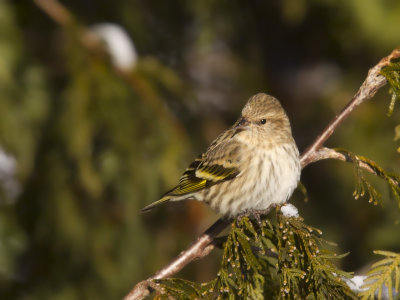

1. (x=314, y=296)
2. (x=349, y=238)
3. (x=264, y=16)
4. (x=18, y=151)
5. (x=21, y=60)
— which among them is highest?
(x=264, y=16)

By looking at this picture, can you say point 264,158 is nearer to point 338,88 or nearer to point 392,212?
point 392,212

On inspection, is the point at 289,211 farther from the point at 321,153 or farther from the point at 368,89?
the point at 368,89

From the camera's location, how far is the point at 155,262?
475 centimetres

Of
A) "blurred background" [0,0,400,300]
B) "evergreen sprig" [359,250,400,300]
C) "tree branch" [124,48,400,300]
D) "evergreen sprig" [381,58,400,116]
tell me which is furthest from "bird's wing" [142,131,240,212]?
"evergreen sprig" [359,250,400,300]

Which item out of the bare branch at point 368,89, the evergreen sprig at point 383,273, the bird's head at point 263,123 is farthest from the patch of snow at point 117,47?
the evergreen sprig at point 383,273

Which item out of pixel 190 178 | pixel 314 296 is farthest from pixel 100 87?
pixel 314 296

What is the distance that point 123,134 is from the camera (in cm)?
425

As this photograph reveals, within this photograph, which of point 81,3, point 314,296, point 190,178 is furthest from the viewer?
point 81,3

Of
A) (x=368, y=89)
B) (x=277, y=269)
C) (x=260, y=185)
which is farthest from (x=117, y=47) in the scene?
(x=277, y=269)

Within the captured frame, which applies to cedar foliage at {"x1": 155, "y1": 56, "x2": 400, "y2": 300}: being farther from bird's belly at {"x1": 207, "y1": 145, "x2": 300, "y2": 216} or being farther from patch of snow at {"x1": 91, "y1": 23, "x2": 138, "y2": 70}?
patch of snow at {"x1": 91, "y1": 23, "x2": 138, "y2": 70}

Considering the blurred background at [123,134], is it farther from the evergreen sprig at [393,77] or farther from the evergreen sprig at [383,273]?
the evergreen sprig at [383,273]

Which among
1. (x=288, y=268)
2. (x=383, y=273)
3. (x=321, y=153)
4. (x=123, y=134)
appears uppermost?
(x=123, y=134)

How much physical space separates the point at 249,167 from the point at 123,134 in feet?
3.30

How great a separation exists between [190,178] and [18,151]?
1.19 metres
